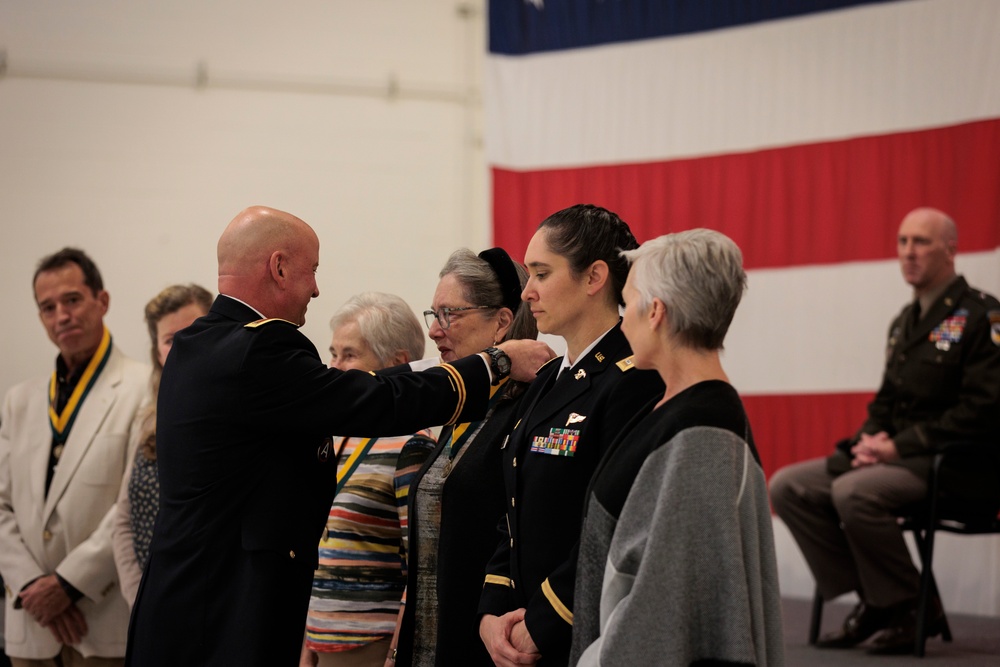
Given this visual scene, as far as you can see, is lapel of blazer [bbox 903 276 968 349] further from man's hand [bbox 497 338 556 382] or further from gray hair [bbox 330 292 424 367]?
man's hand [bbox 497 338 556 382]

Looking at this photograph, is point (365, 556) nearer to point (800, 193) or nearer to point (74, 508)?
point (74, 508)

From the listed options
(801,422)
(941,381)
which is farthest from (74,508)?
(801,422)

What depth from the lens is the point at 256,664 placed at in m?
2.14

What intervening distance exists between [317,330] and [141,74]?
183 centimetres

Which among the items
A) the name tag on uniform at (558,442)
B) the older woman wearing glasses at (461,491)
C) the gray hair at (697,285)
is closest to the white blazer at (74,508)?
the older woman wearing glasses at (461,491)

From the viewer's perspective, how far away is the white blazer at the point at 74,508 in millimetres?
3428

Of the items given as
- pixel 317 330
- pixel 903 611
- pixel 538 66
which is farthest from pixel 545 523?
pixel 538 66

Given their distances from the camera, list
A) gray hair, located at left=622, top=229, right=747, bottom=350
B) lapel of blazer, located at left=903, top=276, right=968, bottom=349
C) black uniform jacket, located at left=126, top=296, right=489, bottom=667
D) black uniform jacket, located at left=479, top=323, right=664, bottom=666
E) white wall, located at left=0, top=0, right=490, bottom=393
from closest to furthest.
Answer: gray hair, located at left=622, top=229, right=747, bottom=350 → black uniform jacket, located at left=479, top=323, right=664, bottom=666 → black uniform jacket, located at left=126, top=296, right=489, bottom=667 → lapel of blazer, located at left=903, top=276, right=968, bottom=349 → white wall, located at left=0, top=0, right=490, bottom=393

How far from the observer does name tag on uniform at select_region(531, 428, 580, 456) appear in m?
1.97

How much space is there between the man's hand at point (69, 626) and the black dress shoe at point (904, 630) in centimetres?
276

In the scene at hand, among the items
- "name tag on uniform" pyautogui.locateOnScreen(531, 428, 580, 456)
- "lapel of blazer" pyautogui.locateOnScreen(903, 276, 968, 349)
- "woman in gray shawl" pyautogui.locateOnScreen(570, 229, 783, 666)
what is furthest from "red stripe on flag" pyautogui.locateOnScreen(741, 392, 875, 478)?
"woman in gray shawl" pyautogui.locateOnScreen(570, 229, 783, 666)

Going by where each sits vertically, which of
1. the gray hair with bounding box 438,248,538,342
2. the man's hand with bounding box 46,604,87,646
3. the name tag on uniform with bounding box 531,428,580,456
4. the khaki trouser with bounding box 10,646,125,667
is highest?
the gray hair with bounding box 438,248,538,342

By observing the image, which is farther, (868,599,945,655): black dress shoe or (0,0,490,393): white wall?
(0,0,490,393): white wall

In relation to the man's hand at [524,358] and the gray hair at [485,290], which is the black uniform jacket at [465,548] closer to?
the man's hand at [524,358]
